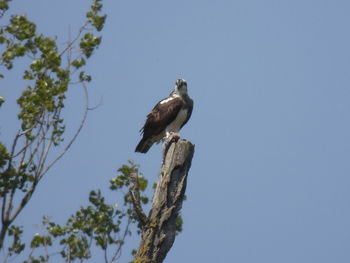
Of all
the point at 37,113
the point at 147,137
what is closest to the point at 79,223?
the point at 37,113

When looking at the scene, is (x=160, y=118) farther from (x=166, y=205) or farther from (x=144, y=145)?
(x=166, y=205)

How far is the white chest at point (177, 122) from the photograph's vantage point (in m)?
13.2

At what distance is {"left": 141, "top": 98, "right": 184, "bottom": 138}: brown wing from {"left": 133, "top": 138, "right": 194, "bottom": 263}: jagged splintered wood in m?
6.07

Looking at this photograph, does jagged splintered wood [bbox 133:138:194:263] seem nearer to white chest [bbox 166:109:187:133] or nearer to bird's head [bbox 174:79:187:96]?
white chest [bbox 166:109:187:133]

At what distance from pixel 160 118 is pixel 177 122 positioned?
1.54 ft

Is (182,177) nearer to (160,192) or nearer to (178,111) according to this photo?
(160,192)

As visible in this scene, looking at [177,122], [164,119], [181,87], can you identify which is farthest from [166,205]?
[181,87]

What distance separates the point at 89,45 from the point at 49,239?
3658mm

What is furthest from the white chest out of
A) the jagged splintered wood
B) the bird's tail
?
the jagged splintered wood

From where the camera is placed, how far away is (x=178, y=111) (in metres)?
13.3

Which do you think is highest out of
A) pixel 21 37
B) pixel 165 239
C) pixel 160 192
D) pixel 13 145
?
pixel 21 37

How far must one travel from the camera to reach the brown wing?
43.0 feet

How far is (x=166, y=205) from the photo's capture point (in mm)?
6367

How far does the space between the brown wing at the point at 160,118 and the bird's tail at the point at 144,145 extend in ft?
0.50
